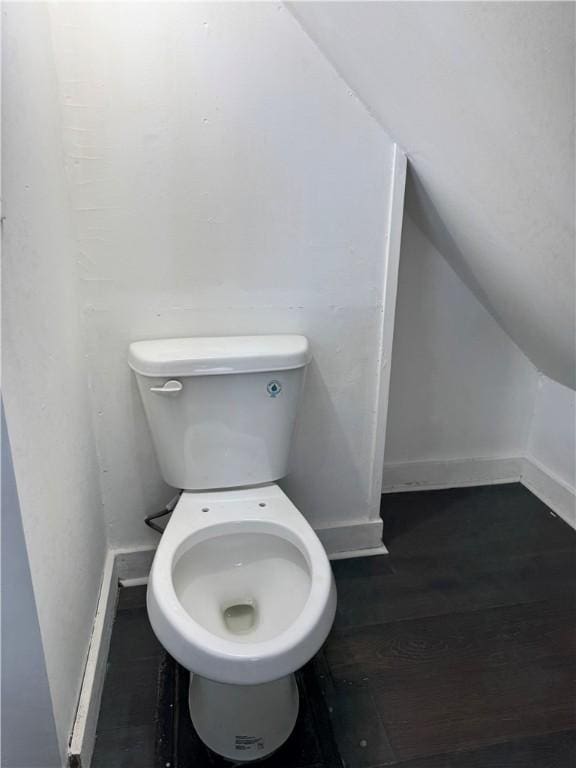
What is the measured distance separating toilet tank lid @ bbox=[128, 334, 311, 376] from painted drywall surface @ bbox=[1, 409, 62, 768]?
466mm

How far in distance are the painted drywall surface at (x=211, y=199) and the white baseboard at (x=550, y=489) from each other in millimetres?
871

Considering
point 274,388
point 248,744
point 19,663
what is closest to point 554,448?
point 274,388

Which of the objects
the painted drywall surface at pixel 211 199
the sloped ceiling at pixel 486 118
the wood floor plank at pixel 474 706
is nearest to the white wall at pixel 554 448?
the sloped ceiling at pixel 486 118

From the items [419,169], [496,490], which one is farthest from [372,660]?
[419,169]

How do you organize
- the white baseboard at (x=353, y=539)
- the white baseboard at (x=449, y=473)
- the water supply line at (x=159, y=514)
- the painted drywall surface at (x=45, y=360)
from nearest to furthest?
the painted drywall surface at (x=45, y=360), the water supply line at (x=159, y=514), the white baseboard at (x=353, y=539), the white baseboard at (x=449, y=473)

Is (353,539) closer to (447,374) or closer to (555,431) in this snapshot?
(447,374)

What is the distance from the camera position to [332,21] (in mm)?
1037

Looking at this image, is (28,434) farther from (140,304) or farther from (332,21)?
(332,21)

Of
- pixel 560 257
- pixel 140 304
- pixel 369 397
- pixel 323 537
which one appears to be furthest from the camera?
pixel 323 537

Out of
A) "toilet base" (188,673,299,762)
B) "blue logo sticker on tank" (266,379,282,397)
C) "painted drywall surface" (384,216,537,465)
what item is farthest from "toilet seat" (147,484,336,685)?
"painted drywall surface" (384,216,537,465)

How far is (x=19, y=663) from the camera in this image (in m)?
0.84

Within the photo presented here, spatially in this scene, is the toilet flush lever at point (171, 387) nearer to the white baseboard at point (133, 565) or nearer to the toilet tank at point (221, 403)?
the toilet tank at point (221, 403)

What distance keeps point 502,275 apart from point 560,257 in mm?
355

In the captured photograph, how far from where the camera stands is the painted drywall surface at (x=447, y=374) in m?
1.70
